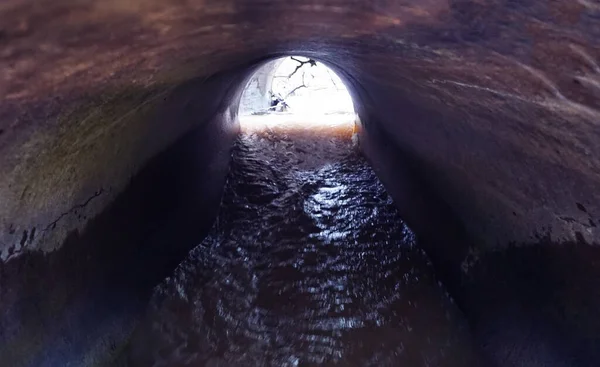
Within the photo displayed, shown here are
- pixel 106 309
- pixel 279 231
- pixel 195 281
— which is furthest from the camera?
pixel 279 231

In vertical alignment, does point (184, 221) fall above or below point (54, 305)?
below

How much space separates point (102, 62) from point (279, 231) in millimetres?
3359

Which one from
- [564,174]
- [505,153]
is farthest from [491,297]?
[564,174]

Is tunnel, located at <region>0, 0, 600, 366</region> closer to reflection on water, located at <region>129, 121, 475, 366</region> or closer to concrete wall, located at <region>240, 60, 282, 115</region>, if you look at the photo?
reflection on water, located at <region>129, 121, 475, 366</region>

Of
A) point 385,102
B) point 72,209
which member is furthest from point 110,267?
point 385,102

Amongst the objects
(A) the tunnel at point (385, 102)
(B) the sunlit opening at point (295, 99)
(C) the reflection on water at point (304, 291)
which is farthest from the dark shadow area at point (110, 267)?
(B) the sunlit opening at point (295, 99)

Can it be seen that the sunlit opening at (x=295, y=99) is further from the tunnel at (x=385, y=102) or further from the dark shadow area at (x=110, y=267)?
the tunnel at (x=385, y=102)

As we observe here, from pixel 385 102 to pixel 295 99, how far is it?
9.85 meters

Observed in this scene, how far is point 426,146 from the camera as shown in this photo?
13.3ft

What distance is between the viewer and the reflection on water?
3711 mm

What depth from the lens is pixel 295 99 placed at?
14234mm

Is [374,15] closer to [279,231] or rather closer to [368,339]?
[368,339]

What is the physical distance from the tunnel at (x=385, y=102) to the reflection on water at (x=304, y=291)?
0.85 ft

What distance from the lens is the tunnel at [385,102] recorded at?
1750 millimetres
